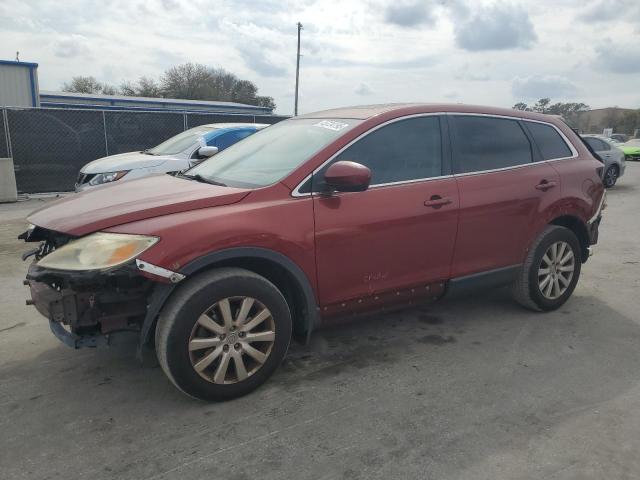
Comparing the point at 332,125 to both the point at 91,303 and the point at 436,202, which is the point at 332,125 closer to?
the point at 436,202

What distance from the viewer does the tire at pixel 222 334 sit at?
2781 mm

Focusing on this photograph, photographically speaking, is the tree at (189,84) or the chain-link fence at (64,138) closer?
the chain-link fence at (64,138)

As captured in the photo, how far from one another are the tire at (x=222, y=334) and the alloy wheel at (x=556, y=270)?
8.12ft

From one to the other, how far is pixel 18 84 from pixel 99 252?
20.7 meters

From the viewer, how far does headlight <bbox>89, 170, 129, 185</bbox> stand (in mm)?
7832

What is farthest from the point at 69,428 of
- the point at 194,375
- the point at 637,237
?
the point at 637,237

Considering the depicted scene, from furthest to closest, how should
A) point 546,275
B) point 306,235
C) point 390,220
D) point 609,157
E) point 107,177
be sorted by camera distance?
point 609,157 → point 107,177 → point 546,275 → point 390,220 → point 306,235

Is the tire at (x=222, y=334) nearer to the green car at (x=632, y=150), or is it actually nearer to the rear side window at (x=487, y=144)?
the rear side window at (x=487, y=144)

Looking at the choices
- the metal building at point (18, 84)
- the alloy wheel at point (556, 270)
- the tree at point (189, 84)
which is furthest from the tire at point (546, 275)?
the tree at point (189, 84)

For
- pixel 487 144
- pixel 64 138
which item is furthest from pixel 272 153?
pixel 64 138

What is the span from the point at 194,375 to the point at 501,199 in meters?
2.63

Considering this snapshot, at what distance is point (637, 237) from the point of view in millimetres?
7801

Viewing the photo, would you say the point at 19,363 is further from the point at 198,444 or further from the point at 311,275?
the point at 311,275

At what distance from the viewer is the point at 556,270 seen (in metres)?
4.47
